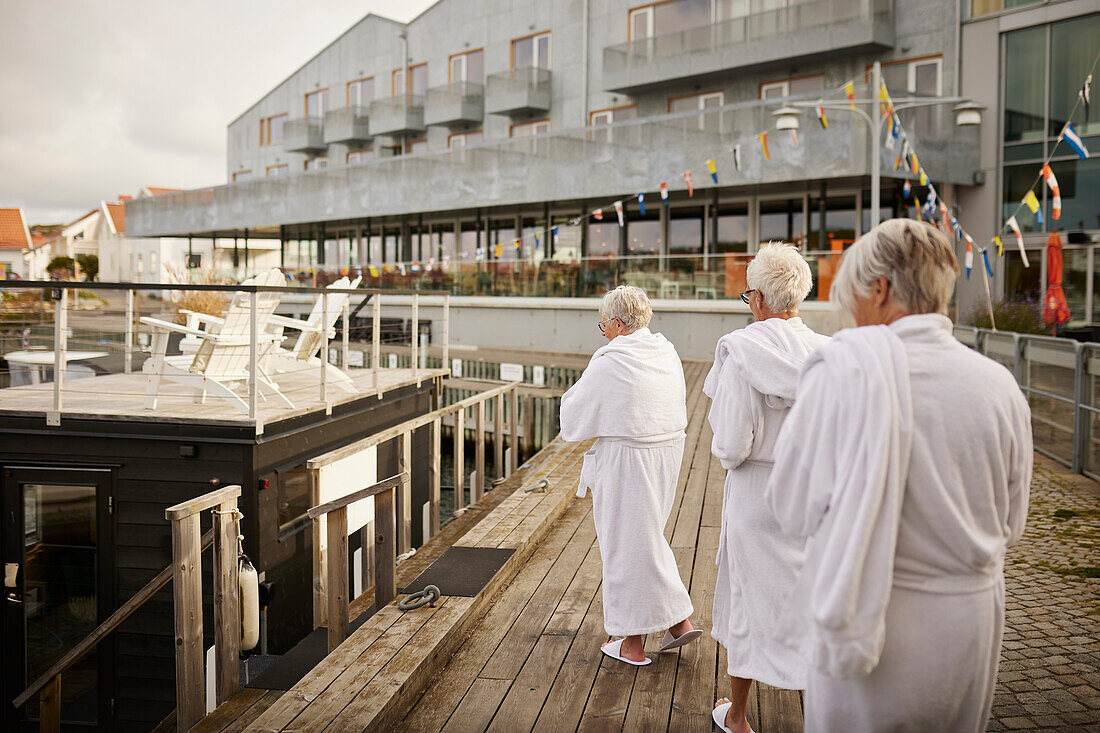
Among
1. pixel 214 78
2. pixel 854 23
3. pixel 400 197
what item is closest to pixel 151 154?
pixel 214 78

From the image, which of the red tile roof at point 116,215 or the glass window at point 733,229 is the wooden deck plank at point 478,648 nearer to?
the glass window at point 733,229

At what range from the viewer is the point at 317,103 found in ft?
119

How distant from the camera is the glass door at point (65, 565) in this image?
7.12 metres

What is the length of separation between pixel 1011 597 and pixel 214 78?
3002 inches

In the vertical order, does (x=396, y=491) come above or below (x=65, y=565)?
above

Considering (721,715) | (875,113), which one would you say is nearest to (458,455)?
(721,715)

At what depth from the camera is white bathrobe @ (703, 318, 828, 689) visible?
119 inches

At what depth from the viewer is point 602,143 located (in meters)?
21.3

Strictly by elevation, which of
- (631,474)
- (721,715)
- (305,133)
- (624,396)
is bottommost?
(721,715)

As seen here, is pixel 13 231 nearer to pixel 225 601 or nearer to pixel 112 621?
pixel 112 621

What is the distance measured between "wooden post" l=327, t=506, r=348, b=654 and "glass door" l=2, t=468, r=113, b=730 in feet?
11.3

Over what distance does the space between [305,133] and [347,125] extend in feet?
9.16

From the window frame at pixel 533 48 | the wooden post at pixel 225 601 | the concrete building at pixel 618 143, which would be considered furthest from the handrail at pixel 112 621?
the window frame at pixel 533 48

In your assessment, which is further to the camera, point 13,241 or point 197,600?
point 13,241
